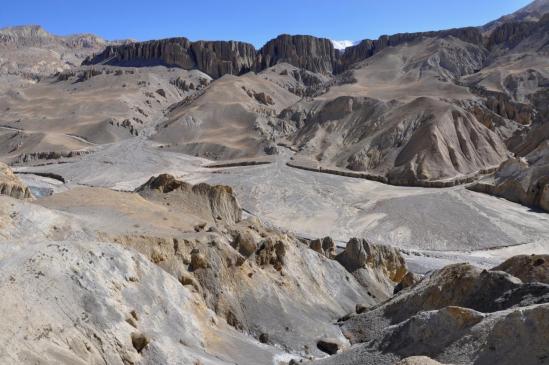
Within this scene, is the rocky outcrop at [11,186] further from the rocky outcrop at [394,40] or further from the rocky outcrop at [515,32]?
the rocky outcrop at [394,40]

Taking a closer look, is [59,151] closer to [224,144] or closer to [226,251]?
[224,144]

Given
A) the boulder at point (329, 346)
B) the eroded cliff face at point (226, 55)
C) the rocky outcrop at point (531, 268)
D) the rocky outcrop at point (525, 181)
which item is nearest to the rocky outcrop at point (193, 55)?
the eroded cliff face at point (226, 55)

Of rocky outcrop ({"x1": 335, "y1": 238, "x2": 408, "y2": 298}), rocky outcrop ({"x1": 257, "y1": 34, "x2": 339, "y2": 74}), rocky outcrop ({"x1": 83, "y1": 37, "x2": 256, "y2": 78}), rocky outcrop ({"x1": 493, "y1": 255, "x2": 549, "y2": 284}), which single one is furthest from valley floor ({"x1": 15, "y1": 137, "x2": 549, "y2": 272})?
rocky outcrop ({"x1": 257, "y1": 34, "x2": 339, "y2": 74})

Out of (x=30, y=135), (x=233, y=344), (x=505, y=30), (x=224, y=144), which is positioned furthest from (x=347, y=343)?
(x=505, y=30)

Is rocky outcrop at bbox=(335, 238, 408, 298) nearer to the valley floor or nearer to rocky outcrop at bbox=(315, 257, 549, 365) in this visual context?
the valley floor

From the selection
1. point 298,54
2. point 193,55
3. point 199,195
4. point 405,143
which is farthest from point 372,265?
point 193,55

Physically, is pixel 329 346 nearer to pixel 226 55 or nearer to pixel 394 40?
pixel 394 40
